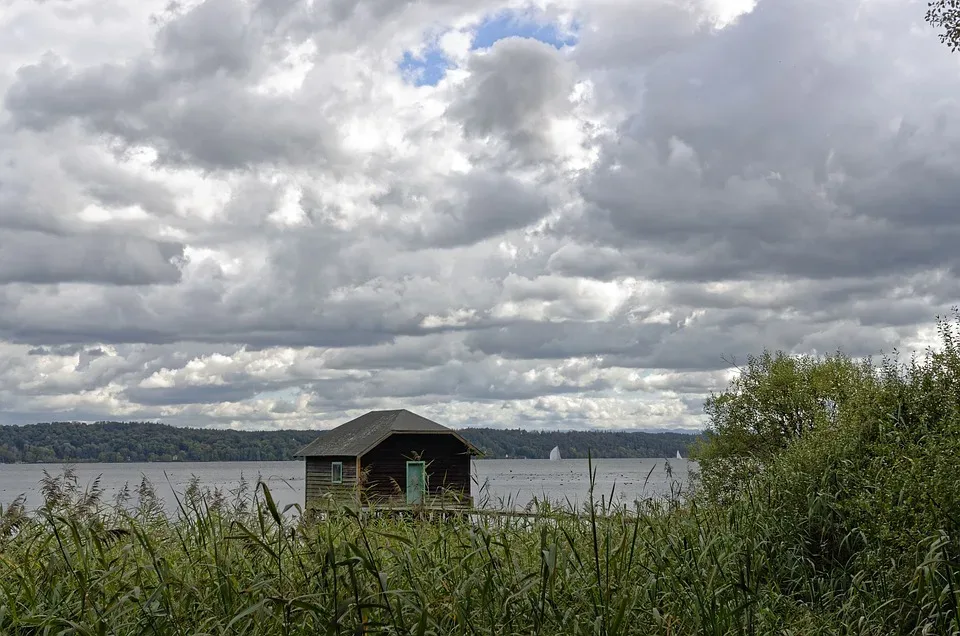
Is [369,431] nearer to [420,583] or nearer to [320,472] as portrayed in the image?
[320,472]

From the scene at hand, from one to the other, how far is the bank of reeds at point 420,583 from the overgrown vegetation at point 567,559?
3cm

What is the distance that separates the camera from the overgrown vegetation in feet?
20.7

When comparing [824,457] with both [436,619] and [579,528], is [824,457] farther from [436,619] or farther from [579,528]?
[436,619]

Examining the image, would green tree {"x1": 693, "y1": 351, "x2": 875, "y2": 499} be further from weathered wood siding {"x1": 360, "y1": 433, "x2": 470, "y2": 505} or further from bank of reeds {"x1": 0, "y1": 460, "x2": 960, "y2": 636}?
bank of reeds {"x1": 0, "y1": 460, "x2": 960, "y2": 636}

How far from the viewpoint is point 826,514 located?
11891mm

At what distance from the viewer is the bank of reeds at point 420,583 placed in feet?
19.9

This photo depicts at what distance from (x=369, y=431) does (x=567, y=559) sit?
3432cm

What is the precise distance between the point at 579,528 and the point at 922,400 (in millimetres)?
7280

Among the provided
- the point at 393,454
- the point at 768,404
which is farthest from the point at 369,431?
the point at 768,404

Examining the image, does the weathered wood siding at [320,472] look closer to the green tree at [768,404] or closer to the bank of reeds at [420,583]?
the green tree at [768,404]

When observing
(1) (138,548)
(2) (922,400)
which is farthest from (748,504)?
(1) (138,548)

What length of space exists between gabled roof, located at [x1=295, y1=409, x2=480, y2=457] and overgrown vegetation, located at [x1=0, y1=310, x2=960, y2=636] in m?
25.1

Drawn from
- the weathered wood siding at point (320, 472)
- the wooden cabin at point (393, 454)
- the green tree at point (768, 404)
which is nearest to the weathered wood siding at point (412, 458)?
the wooden cabin at point (393, 454)

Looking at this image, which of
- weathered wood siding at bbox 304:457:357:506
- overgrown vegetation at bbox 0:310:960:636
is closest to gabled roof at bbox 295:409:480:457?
weathered wood siding at bbox 304:457:357:506
